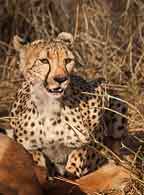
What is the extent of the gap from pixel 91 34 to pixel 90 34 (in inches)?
0.6

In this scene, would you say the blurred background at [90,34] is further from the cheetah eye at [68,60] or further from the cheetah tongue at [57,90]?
the cheetah tongue at [57,90]

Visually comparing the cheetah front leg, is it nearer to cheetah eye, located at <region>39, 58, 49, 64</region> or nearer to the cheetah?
the cheetah

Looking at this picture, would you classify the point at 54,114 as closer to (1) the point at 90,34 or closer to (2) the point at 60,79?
(2) the point at 60,79

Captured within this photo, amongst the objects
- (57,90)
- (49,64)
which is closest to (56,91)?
(57,90)

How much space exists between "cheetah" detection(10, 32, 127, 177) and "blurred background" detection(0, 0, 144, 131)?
0.87 meters

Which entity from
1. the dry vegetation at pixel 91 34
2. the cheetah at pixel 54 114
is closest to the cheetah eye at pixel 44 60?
the cheetah at pixel 54 114

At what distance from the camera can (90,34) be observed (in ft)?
18.7

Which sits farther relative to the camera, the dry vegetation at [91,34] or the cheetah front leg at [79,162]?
the dry vegetation at [91,34]

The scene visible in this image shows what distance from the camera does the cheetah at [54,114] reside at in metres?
3.71

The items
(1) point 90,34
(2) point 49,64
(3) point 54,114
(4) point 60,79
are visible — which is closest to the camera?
(4) point 60,79

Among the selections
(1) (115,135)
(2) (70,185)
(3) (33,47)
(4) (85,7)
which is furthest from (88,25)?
(2) (70,185)

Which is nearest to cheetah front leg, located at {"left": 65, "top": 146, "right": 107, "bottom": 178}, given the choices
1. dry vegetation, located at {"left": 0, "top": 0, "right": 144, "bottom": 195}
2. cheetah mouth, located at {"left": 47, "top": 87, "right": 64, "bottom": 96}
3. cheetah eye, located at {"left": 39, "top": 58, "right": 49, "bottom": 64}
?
cheetah mouth, located at {"left": 47, "top": 87, "right": 64, "bottom": 96}

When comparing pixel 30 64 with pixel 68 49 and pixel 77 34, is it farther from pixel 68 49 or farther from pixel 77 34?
pixel 77 34

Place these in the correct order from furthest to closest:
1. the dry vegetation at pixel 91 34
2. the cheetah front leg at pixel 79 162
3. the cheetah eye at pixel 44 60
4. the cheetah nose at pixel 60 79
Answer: the dry vegetation at pixel 91 34 < the cheetah front leg at pixel 79 162 < the cheetah eye at pixel 44 60 < the cheetah nose at pixel 60 79
